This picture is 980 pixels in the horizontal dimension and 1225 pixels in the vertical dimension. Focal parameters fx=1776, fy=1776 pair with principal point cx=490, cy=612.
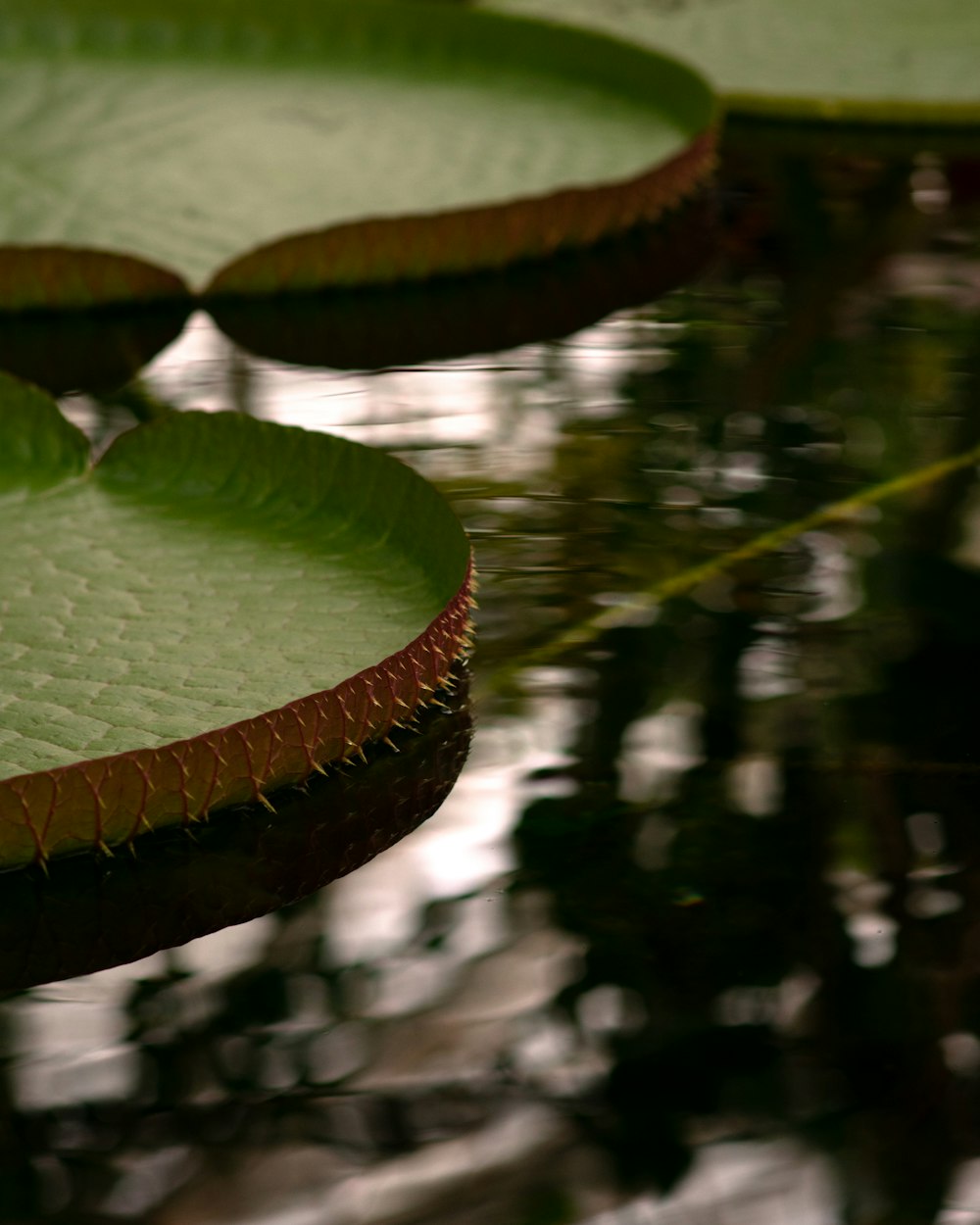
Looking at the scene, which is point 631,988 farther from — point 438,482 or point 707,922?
point 438,482

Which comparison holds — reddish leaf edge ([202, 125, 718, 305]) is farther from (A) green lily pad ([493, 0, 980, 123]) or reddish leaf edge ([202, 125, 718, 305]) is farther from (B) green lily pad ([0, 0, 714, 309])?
(A) green lily pad ([493, 0, 980, 123])

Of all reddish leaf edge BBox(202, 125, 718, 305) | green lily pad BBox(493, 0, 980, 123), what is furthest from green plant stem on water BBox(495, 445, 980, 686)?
green lily pad BBox(493, 0, 980, 123)

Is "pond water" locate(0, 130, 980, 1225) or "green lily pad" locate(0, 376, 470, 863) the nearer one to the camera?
"pond water" locate(0, 130, 980, 1225)

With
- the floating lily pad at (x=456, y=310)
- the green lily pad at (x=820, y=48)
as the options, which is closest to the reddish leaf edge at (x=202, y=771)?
the floating lily pad at (x=456, y=310)

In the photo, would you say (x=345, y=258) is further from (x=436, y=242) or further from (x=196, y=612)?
(x=196, y=612)

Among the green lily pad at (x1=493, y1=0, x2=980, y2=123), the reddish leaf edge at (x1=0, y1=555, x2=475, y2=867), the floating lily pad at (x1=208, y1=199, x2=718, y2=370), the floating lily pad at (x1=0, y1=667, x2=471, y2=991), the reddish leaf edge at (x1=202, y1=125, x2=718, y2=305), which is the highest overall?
the green lily pad at (x1=493, y1=0, x2=980, y2=123)

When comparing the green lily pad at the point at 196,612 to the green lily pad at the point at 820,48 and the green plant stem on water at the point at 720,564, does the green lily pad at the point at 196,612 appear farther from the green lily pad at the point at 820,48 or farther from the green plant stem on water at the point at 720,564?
the green lily pad at the point at 820,48
